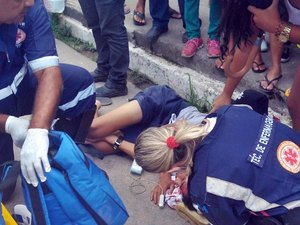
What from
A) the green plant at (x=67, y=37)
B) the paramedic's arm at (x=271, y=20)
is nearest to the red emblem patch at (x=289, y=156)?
the paramedic's arm at (x=271, y=20)

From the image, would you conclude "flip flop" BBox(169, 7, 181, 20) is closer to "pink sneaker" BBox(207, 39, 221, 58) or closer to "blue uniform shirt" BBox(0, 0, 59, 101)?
"pink sneaker" BBox(207, 39, 221, 58)

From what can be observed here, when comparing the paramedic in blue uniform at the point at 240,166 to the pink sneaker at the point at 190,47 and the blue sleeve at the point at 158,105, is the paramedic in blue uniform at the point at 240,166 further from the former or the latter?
the pink sneaker at the point at 190,47

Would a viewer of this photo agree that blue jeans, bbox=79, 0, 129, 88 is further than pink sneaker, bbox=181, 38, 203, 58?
No

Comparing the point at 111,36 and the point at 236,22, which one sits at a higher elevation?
the point at 236,22

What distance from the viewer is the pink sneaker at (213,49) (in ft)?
10.8

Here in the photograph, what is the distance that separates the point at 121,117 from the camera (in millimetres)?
2904

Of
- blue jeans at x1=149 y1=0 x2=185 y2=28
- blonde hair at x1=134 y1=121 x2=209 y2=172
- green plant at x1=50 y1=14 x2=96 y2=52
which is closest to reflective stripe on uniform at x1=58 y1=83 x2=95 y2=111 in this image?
blonde hair at x1=134 y1=121 x2=209 y2=172

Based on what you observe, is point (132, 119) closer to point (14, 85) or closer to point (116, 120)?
point (116, 120)

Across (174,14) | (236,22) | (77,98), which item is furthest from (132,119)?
(174,14)

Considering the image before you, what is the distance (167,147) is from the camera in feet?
6.50

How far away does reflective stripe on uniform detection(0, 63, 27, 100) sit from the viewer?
7.78 feet

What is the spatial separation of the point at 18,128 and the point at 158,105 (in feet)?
3.29

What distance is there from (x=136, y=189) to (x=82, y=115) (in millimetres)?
498

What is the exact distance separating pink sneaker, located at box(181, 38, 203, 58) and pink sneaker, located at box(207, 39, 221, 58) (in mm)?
105
